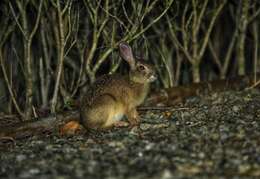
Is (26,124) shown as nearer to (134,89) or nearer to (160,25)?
(134,89)

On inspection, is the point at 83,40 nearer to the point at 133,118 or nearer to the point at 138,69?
the point at 138,69

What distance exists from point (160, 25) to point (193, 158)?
216 inches

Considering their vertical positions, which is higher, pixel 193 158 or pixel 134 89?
pixel 134 89

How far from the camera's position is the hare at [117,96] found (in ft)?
27.4

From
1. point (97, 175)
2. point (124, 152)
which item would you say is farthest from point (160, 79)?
point (97, 175)

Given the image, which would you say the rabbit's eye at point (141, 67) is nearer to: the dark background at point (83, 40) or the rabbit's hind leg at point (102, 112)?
the dark background at point (83, 40)

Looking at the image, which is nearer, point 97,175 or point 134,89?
point 97,175

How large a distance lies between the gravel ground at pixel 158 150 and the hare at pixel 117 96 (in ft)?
0.69

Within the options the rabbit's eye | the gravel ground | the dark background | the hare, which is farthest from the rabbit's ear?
the gravel ground

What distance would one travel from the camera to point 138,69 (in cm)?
906

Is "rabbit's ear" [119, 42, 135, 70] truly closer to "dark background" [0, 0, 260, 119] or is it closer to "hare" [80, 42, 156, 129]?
"hare" [80, 42, 156, 129]

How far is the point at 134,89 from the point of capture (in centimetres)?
892

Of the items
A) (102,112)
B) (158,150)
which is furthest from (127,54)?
(158,150)

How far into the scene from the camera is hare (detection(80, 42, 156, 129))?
835 cm
